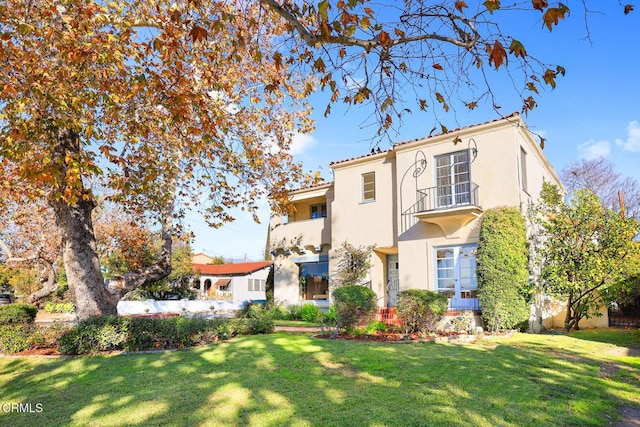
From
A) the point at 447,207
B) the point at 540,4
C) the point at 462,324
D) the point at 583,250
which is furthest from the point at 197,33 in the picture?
the point at 583,250

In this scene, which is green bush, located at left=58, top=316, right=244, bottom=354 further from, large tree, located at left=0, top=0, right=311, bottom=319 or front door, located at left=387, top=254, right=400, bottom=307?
front door, located at left=387, top=254, right=400, bottom=307

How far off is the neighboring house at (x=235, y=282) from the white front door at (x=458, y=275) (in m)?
26.7

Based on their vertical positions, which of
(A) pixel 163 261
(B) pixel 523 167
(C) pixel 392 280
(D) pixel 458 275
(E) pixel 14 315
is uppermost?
(B) pixel 523 167

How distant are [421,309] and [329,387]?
6.62m

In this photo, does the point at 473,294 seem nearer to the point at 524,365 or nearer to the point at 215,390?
the point at 524,365

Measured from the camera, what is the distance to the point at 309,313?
20422mm

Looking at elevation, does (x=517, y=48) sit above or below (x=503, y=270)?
above

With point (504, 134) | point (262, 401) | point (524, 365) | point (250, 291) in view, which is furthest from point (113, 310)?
point (250, 291)

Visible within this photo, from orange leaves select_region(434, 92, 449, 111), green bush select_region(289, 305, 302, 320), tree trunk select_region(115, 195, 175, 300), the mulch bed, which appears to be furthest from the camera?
green bush select_region(289, 305, 302, 320)

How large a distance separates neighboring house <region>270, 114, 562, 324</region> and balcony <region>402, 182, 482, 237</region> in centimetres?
4

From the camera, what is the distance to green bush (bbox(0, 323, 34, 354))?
10445 mm

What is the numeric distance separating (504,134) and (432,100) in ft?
38.2

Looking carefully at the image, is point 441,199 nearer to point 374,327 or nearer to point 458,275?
point 458,275

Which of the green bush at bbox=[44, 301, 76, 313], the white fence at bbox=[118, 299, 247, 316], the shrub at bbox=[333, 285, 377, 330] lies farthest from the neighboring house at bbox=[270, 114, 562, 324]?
the green bush at bbox=[44, 301, 76, 313]
